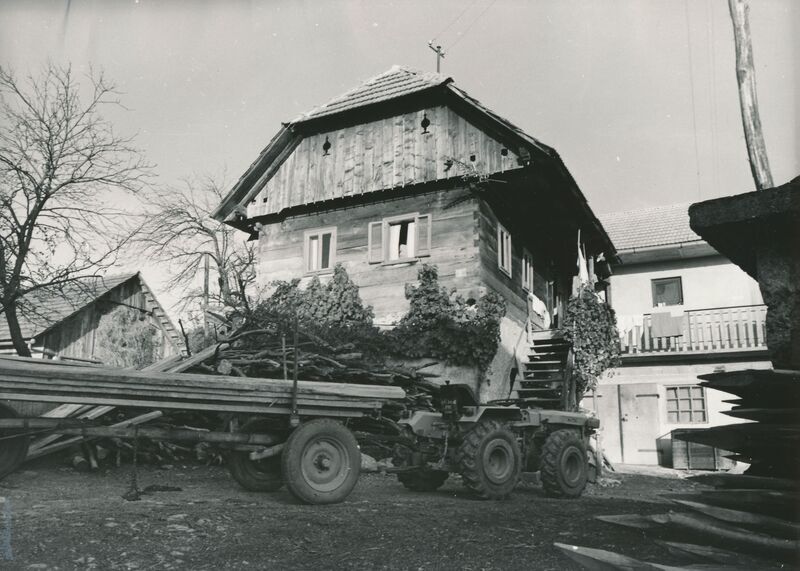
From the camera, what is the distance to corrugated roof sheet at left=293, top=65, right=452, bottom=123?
54.5 ft

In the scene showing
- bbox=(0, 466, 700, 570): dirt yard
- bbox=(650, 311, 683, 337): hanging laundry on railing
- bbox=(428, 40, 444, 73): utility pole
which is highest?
bbox=(428, 40, 444, 73): utility pole

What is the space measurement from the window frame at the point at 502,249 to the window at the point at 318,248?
421 centimetres

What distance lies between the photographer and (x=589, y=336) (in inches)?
655

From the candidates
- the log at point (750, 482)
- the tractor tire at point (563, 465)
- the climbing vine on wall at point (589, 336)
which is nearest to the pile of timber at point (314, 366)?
the tractor tire at point (563, 465)

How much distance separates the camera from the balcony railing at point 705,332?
21703 millimetres

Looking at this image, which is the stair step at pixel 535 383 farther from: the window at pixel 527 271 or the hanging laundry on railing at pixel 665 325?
the hanging laundry on railing at pixel 665 325

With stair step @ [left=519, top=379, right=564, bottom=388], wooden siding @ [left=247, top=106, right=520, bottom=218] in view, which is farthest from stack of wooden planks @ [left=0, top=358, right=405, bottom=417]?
wooden siding @ [left=247, top=106, right=520, bottom=218]

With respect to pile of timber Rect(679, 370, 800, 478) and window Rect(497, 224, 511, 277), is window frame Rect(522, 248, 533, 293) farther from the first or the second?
pile of timber Rect(679, 370, 800, 478)

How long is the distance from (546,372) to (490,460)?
7371mm

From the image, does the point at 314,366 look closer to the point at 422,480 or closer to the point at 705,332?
the point at 422,480

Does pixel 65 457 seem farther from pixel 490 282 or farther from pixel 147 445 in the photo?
pixel 490 282

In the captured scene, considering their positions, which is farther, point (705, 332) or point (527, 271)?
point (705, 332)

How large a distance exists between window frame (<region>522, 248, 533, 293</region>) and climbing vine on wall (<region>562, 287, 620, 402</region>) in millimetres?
1483

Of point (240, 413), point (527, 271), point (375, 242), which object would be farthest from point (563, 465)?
point (527, 271)
